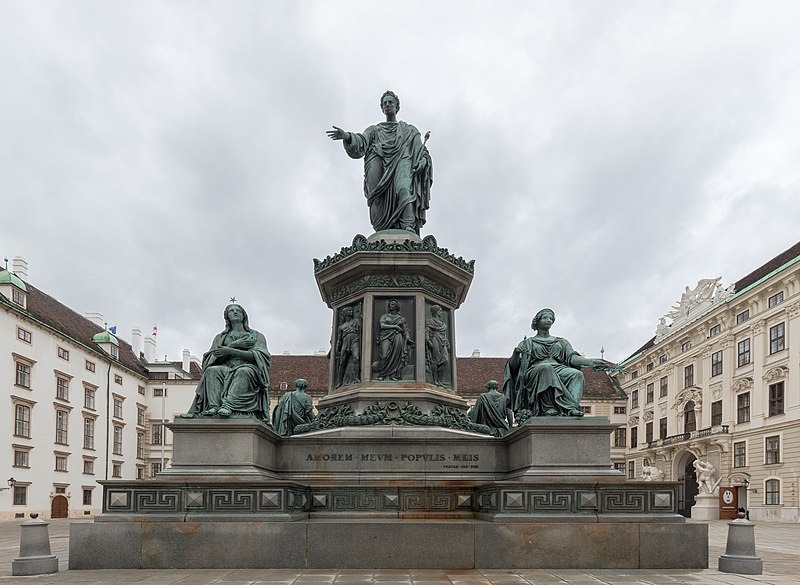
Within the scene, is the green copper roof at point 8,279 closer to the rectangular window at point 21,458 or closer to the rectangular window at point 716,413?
the rectangular window at point 21,458

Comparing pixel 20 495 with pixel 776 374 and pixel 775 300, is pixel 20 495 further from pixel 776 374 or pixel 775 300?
pixel 775 300

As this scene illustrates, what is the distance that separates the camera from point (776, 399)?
52219 mm

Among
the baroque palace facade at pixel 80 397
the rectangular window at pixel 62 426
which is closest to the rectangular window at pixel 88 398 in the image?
the baroque palace facade at pixel 80 397

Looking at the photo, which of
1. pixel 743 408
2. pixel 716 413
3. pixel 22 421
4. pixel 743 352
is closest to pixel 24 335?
pixel 22 421

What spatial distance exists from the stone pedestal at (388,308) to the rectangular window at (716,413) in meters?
51.6

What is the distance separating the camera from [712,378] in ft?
204

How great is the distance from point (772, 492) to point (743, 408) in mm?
7602

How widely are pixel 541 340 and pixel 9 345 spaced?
43724mm

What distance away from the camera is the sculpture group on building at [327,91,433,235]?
16.3 meters

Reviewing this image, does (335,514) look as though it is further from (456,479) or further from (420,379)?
(420,379)

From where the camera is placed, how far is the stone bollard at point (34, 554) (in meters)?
10.3

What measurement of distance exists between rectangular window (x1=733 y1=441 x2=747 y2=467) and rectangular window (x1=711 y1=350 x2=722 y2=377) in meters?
6.38

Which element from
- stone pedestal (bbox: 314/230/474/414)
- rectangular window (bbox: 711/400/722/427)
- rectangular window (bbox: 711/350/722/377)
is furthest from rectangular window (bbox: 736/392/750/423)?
stone pedestal (bbox: 314/230/474/414)

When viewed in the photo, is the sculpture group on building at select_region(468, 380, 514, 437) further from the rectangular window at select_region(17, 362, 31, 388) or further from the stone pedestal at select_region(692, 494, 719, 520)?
the stone pedestal at select_region(692, 494, 719, 520)
